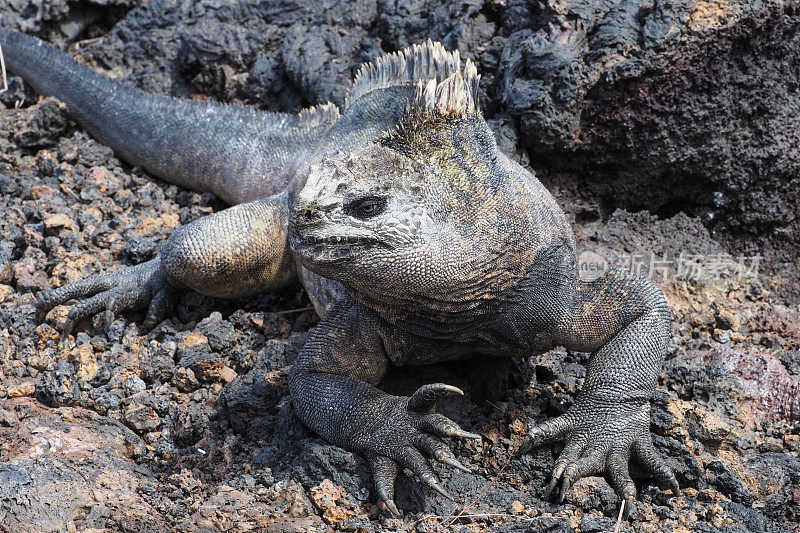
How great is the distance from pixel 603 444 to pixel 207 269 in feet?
7.04

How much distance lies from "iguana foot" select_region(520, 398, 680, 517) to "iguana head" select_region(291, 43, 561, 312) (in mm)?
620

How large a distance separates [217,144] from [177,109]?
1.52ft

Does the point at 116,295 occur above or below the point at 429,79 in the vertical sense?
below

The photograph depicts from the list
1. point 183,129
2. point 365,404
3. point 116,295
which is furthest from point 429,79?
point 183,129

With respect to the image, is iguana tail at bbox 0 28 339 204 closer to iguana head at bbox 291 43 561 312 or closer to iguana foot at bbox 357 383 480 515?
iguana head at bbox 291 43 561 312

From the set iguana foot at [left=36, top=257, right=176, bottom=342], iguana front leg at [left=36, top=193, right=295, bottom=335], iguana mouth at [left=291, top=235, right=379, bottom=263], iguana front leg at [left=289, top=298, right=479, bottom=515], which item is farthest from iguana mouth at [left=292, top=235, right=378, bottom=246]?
iguana foot at [left=36, top=257, right=176, bottom=342]

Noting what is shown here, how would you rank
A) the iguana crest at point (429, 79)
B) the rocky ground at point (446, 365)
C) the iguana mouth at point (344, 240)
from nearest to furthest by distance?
the iguana mouth at point (344, 240), the iguana crest at point (429, 79), the rocky ground at point (446, 365)

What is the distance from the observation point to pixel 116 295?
14.5 feet

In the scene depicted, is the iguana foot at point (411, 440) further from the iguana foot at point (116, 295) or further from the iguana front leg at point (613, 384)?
the iguana foot at point (116, 295)

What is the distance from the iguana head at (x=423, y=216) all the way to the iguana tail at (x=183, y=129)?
1641 mm

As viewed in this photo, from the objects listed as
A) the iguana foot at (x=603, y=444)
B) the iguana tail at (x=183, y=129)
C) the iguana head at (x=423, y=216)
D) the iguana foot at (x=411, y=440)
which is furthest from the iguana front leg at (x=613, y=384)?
the iguana tail at (x=183, y=129)

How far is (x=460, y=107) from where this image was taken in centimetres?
304

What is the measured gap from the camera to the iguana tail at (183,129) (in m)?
4.80

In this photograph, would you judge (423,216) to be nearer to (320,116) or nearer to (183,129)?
(320,116)
